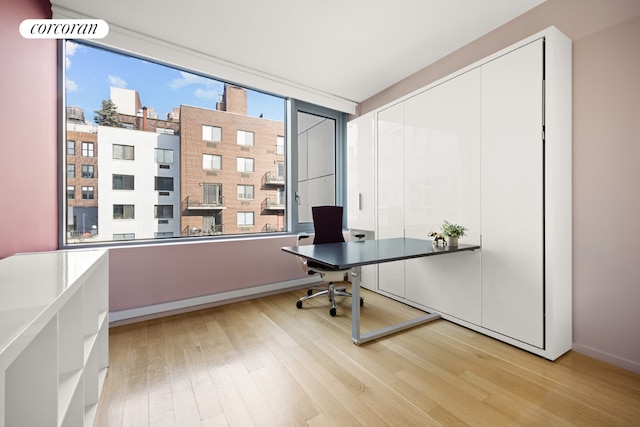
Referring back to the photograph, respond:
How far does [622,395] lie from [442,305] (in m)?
1.33

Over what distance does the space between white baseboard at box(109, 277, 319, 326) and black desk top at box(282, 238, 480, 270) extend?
4.50ft

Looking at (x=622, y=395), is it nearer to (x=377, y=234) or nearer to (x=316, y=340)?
(x=316, y=340)

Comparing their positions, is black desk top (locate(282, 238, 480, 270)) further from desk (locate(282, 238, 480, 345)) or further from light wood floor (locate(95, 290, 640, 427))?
light wood floor (locate(95, 290, 640, 427))

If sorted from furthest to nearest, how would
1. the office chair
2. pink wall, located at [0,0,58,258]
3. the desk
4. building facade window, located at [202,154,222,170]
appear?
building facade window, located at [202,154,222,170], the office chair, the desk, pink wall, located at [0,0,58,258]

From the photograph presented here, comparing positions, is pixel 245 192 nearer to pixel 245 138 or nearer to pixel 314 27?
pixel 245 138

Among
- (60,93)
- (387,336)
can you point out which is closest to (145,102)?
(60,93)

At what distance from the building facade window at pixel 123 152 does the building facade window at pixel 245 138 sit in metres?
1.24

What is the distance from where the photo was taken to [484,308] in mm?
2502

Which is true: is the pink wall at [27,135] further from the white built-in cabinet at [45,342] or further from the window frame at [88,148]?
the white built-in cabinet at [45,342]

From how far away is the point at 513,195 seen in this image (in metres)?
2.30

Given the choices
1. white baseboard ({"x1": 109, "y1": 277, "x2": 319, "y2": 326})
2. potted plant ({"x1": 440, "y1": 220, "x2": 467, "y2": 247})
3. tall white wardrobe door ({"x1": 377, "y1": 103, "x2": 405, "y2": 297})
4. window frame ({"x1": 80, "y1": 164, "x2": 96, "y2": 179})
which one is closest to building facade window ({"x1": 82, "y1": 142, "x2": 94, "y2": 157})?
window frame ({"x1": 80, "y1": 164, "x2": 96, "y2": 179})

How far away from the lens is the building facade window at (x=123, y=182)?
2.94 m

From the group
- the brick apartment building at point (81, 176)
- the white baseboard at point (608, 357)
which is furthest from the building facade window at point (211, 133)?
the white baseboard at point (608, 357)

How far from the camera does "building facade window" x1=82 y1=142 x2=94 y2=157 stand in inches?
109
